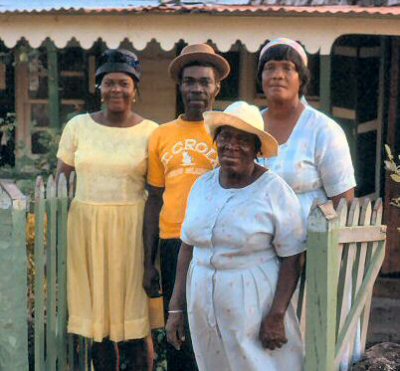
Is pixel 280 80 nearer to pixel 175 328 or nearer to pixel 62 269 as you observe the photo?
pixel 175 328

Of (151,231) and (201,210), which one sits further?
(151,231)

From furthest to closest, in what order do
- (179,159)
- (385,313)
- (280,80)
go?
(385,313), (179,159), (280,80)

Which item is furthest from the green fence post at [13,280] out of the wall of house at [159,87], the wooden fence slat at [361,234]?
the wall of house at [159,87]

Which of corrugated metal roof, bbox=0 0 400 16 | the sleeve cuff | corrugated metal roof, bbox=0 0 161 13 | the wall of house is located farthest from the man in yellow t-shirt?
the wall of house

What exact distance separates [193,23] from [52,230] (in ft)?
12.6

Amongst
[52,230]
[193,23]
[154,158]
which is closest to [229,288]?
[154,158]

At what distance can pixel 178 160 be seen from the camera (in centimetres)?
482

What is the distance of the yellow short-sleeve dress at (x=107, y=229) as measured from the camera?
496 centimetres

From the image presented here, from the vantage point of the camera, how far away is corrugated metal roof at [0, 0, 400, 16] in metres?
8.15

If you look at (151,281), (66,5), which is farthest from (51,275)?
(66,5)

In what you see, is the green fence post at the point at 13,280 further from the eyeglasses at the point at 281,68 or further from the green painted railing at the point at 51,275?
the eyeglasses at the point at 281,68

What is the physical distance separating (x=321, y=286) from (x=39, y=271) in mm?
1800

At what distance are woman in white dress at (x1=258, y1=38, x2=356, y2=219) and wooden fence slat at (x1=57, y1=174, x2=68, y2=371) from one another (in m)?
1.34

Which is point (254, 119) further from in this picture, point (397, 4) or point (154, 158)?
point (397, 4)
